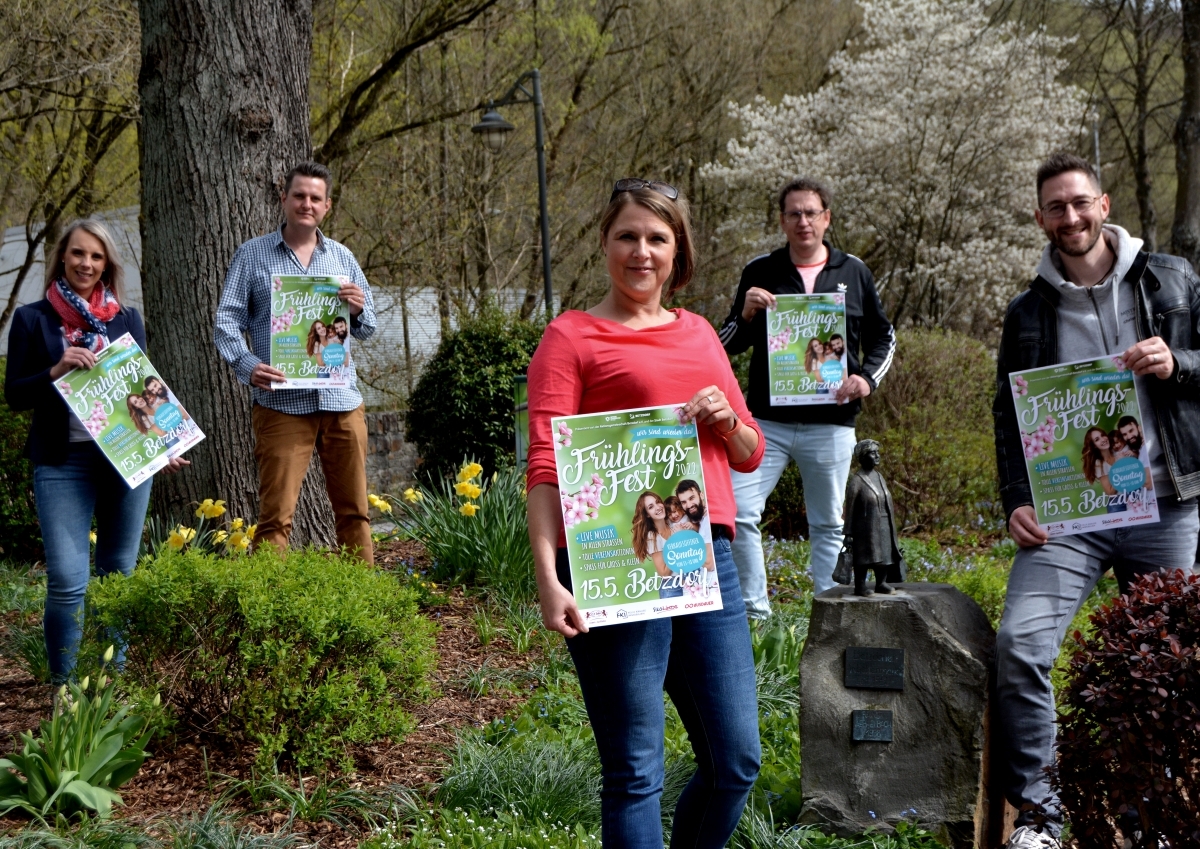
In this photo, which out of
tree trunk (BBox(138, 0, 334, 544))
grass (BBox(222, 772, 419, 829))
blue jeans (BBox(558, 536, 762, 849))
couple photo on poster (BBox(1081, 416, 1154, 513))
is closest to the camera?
blue jeans (BBox(558, 536, 762, 849))

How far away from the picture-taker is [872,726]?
365cm

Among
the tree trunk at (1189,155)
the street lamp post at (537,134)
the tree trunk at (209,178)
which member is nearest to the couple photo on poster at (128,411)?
the tree trunk at (209,178)

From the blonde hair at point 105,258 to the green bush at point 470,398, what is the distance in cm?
479

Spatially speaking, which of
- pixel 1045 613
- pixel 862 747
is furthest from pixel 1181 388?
pixel 862 747

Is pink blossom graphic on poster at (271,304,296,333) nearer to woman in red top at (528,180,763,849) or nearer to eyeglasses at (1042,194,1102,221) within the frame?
woman in red top at (528,180,763,849)

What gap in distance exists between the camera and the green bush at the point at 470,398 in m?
9.77

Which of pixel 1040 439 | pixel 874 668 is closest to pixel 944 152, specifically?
pixel 1040 439

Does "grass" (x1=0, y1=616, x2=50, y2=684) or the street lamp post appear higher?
the street lamp post

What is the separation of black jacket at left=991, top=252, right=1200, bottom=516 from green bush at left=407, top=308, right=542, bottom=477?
6011 mm

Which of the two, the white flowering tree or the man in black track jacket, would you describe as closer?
the man in black track jacket

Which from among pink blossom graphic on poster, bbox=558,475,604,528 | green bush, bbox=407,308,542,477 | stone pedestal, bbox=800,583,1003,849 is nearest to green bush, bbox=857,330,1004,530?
green bush, bbox=407,308,542,477

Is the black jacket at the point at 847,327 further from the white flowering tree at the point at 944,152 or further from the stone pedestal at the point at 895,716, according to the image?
the white flowering tree at the point at 944,152

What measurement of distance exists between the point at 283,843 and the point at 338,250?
3.08 metres

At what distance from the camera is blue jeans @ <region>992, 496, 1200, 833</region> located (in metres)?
3.54
